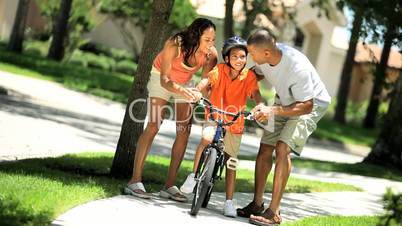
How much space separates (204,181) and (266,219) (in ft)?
2.42

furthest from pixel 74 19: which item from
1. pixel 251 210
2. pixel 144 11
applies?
pixel 251 210

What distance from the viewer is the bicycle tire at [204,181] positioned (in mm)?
8258

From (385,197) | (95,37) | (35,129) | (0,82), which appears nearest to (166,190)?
(385,197)

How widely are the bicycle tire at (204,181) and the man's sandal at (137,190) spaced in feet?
2.03

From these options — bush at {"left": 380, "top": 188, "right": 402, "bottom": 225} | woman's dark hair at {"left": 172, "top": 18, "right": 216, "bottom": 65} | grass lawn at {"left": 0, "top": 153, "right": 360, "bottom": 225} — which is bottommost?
grass lawn at {"left": 0, "top": 153, "right": 360, "bottom": 225}

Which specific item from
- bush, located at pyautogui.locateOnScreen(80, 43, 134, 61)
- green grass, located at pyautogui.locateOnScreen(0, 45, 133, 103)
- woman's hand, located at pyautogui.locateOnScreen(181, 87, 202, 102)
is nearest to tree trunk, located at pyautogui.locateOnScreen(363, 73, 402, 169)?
green grass, located at pyautogui.locateOnScreen(0, 45, 133, 103)

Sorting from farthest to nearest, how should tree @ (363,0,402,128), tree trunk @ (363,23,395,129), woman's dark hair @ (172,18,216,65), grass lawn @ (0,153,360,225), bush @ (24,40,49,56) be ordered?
bush @ (24,40,49,56) < tree trunk @ (363,23,395,129) < tree @ (363,0,402,128) < woman's dark hair @ (172,18,216,65) < grass lawn @ (0,153,360,225)

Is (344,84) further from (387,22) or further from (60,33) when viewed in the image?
(387,22)

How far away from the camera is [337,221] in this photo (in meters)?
9.23

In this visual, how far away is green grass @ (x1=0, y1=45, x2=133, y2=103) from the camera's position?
25.3 meters

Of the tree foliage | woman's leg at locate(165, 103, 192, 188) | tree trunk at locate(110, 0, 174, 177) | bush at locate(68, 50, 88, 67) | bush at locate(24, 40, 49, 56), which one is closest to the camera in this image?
woman's leg at locate(165, 103, 192, 188)

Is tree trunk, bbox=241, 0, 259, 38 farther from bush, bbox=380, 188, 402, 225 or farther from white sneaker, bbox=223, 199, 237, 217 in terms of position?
bush, bbox=380, 188, 402, 225

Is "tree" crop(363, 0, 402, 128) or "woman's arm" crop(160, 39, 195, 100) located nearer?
"woman's arm" crop(160, 39, 195, 100)

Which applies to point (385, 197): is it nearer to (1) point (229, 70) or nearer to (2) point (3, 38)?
(1) point (229, 70)
